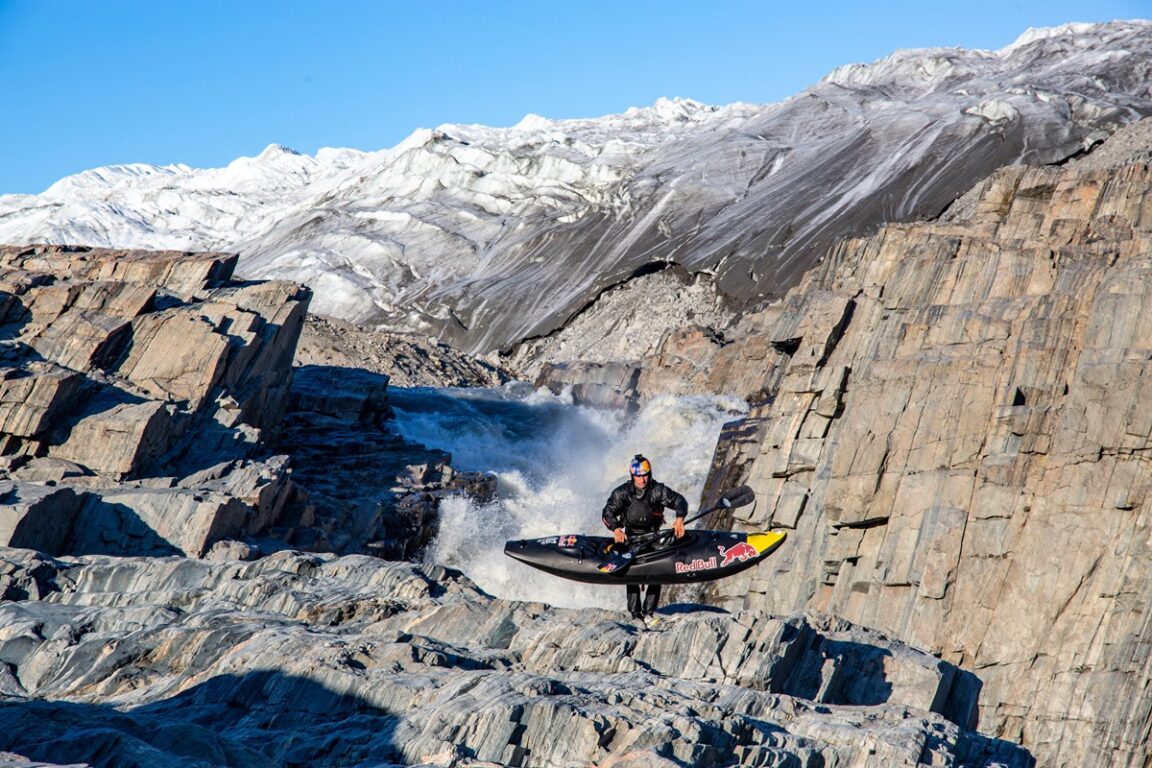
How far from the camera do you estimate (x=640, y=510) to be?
20.8m

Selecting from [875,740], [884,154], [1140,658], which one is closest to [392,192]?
[884,154]

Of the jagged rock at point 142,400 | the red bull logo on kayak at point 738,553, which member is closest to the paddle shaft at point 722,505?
the red bull logo on kayak at point 738,553

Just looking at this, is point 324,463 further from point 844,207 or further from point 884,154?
point 884,154

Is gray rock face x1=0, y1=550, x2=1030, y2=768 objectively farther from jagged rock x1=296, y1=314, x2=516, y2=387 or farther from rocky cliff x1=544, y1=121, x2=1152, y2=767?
jagged rock x1=296, y1=314, x2=516, y2=387

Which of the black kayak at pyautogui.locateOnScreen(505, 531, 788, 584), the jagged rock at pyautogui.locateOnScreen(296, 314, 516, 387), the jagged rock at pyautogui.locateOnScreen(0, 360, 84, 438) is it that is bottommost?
the black kayak at pyautogui.locateOnScreen(505, 531, 788, 584)

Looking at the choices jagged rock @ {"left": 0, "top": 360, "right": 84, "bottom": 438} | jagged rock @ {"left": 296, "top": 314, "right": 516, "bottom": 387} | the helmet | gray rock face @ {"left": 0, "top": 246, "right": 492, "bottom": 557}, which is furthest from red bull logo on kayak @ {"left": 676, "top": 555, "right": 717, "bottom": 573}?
jagged rock @ {"left": 296, "top": 314, "right": 516, "bottom": 387}

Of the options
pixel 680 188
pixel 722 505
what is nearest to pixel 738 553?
pixel 722 505

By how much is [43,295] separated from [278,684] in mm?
31365

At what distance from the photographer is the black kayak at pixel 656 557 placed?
70.0 ft

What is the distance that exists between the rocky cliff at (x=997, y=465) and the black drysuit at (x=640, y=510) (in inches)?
491

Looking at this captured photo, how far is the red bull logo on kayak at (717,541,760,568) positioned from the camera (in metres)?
21.9

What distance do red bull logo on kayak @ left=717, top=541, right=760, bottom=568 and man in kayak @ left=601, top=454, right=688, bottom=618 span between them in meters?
1.10

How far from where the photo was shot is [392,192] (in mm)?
126750

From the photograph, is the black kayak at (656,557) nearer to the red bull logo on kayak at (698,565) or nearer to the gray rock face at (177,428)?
the red bull logo on kayak at (698,565)
